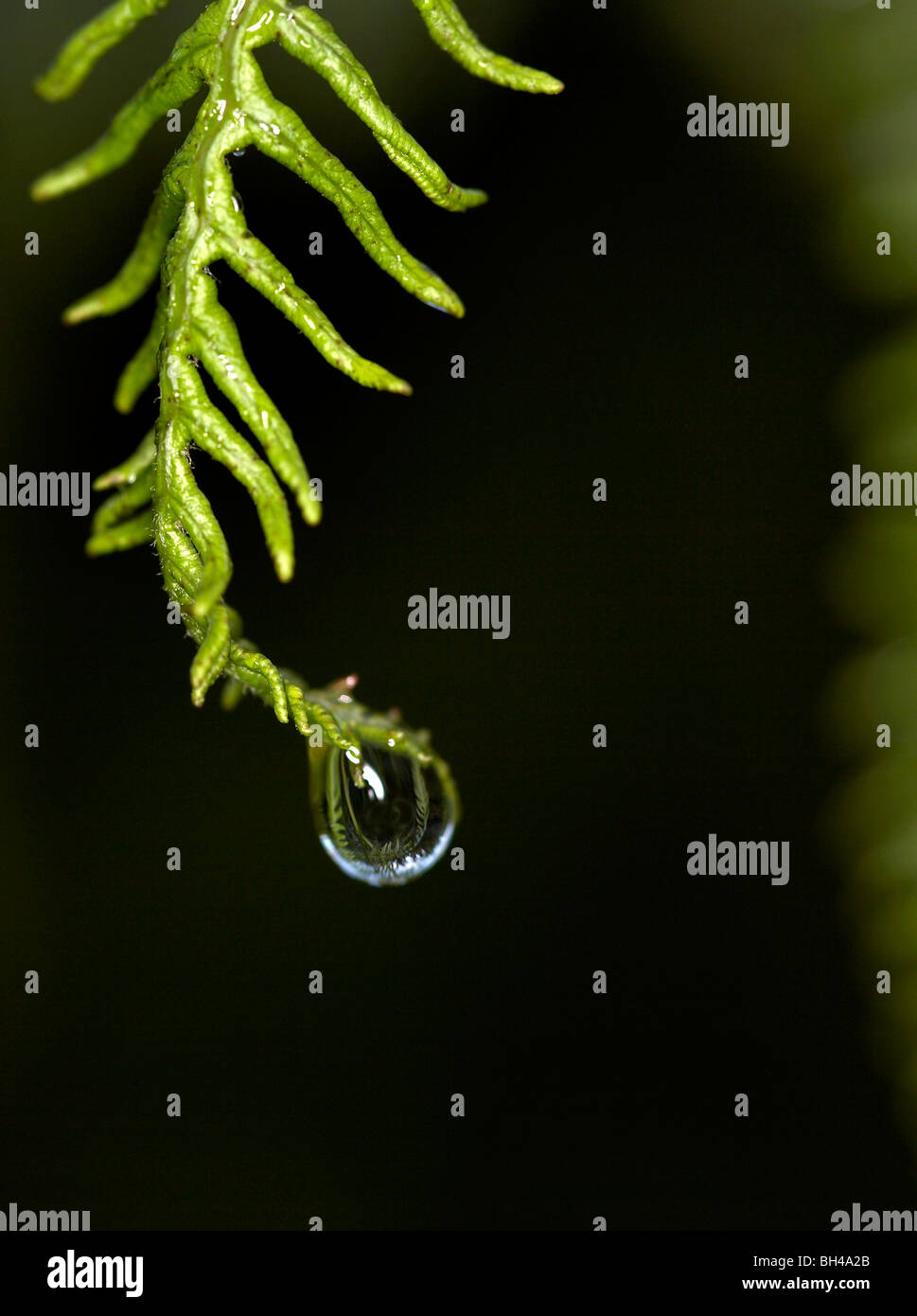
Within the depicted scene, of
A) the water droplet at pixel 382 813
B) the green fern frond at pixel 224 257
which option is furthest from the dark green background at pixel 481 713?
the green fern frond at pixel 224 257

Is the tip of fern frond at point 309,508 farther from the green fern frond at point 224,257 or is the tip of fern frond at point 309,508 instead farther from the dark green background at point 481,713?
the dark green background at point 481,713

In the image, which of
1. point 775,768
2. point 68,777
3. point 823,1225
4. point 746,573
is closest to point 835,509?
point 746,573

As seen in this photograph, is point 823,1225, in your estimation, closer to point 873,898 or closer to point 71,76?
point 873,898

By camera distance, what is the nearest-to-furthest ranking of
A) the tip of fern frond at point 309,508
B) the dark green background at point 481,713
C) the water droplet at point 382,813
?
the tip of fern frond at point 309,508 < the water droplet at point 382,813 < the dark green background at point 481,713

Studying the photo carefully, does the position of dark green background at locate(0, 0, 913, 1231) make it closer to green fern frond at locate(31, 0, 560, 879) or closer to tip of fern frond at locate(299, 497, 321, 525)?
green fern frond at locate(31, 0, 560, 879)

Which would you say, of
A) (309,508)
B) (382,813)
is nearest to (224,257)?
(309,508)

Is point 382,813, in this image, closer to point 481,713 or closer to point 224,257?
point 224,257
